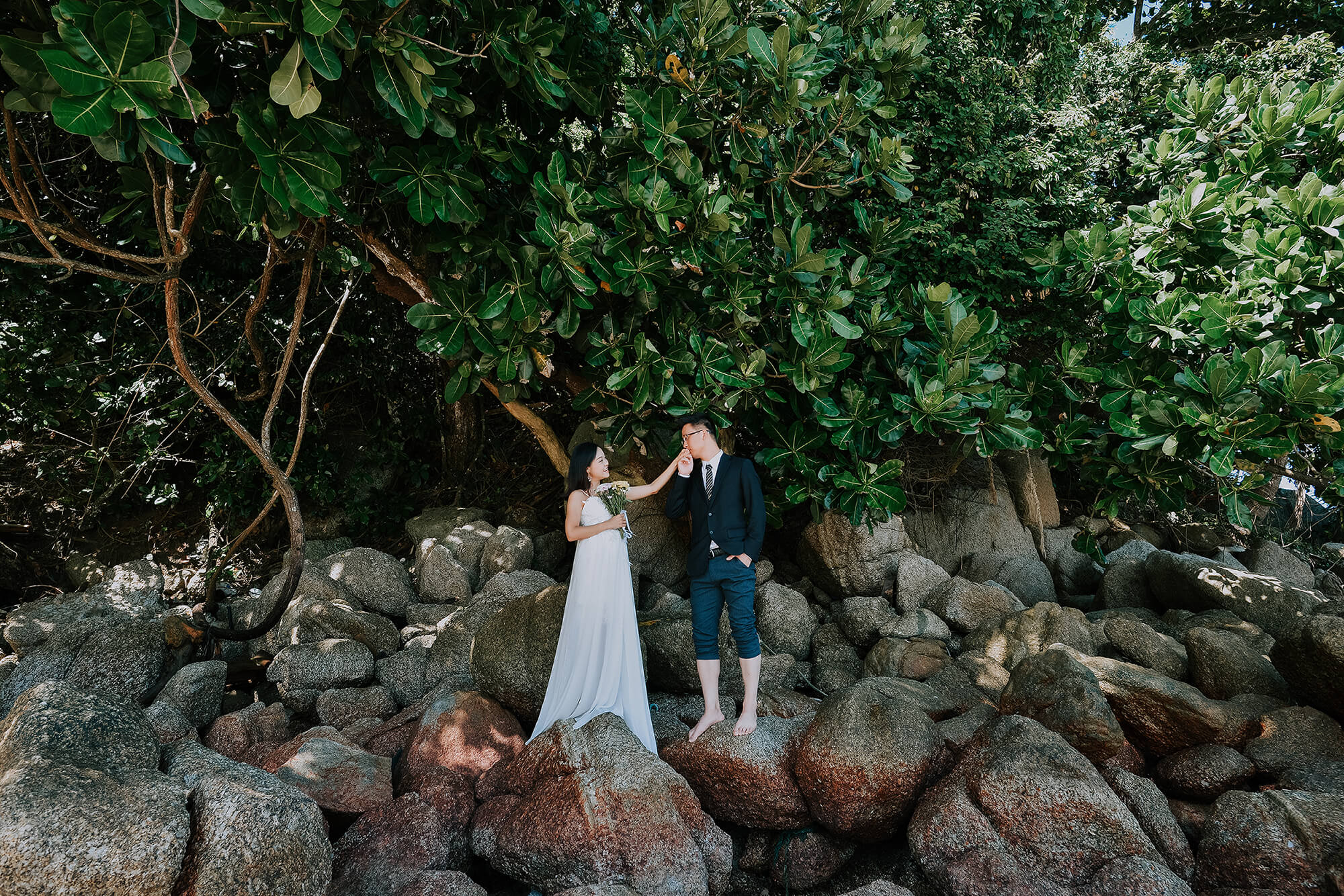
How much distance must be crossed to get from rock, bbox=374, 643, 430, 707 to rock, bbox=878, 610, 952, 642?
3298 millimetres

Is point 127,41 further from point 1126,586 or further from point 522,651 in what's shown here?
point 1126,586

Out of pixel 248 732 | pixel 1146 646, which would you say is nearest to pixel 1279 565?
pixel 1146 646

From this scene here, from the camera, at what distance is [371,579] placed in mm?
6777

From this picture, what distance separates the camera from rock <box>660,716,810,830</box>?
4.33 meters

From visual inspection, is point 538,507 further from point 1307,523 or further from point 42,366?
point 1307,523

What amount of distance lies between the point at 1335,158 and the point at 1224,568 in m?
3.01

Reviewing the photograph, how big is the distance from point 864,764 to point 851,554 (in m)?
2.72

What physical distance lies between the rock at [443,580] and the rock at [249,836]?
3278mm

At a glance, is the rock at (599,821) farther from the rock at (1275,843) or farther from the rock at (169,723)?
the rock at (1275,843)

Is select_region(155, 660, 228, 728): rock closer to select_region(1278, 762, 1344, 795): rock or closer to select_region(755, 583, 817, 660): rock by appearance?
select_region(755, 583, 817, 660): rock

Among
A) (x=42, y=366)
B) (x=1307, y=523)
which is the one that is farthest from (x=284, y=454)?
(x=1307, y=523)

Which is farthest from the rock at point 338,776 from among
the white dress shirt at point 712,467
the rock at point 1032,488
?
the rock at point 1032,488

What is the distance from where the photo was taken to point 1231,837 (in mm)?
3689

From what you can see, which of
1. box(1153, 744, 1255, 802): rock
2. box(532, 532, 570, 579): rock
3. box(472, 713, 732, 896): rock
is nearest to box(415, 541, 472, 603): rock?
box(532, 532, 570, 579): rock
